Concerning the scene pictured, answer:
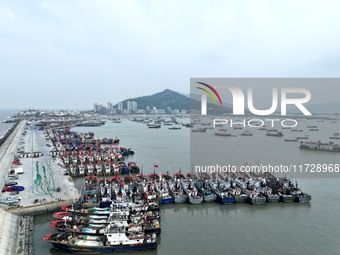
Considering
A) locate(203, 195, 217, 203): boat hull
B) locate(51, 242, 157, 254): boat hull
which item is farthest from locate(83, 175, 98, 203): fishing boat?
locate(203, 195, 217, 203): boat hull

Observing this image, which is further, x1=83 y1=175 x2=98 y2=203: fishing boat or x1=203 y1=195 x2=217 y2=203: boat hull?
x1=203 y1=195 x2=217 y2=203: boat hull

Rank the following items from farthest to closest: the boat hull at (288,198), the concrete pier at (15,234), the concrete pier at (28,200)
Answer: the boat hull at (288,198) < the concrete pier at (28,200) < the concrete pier at (15,234)

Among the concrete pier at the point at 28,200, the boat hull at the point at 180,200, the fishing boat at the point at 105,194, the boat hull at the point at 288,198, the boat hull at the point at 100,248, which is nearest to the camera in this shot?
the boat hull at the point at 100,248

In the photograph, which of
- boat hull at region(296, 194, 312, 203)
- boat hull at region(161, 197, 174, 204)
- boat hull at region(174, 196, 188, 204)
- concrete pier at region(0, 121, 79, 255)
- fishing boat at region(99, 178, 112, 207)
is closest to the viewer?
concrete pier at region(0, 121, 79, 255)

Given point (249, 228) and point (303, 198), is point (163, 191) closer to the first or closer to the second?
point (249, 228)

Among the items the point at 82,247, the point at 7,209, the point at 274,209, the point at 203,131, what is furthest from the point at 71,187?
the point at 203,131

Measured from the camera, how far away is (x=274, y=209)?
2269cm

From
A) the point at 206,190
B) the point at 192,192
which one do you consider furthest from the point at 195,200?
the point at 206,190

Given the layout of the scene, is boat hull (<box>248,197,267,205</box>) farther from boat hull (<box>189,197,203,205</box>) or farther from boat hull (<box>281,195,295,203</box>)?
boat hull (<box>189,197,203,205</box>)

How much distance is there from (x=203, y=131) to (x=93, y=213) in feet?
239

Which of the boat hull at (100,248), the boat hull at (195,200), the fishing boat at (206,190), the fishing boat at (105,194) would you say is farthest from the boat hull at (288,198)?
the fishing boat at (105,194)

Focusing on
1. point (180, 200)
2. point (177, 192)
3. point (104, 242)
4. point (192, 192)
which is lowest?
point (104, 242)

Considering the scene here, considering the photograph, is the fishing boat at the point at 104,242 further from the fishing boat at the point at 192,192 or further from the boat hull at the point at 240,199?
the boat hull at the point at 240,199

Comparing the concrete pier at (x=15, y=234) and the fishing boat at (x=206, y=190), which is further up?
the fishing boat at (x=206, y=190)
